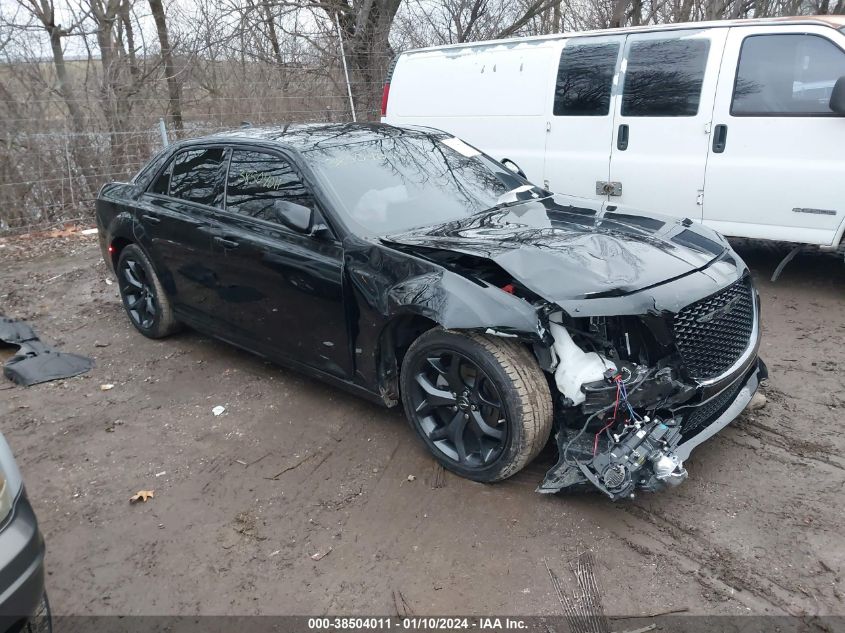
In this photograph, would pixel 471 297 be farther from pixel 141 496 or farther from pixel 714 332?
pixel 141 496

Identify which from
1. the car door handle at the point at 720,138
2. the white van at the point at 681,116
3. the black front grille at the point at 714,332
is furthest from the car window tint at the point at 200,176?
the car door handle at the point at 720,138

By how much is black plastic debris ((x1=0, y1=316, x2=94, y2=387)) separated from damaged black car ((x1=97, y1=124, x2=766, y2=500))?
117cm

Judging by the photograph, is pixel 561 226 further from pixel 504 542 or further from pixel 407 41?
pixel 407 41

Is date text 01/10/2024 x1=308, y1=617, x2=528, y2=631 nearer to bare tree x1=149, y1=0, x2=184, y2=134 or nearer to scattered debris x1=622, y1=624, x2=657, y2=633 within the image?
scattered debris x1=622, y1=624, x2=657, y2=633

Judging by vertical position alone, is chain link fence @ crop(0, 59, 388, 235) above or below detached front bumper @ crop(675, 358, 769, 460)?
above

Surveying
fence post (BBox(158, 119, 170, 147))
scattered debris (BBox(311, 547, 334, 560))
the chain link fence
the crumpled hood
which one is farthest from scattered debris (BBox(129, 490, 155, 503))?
fence post (BBox(158, 119, 170, 147))

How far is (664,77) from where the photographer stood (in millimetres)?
5871

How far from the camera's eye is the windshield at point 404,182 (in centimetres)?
375

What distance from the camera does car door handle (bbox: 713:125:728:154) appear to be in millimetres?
5621

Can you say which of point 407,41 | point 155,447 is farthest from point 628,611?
point 407,41

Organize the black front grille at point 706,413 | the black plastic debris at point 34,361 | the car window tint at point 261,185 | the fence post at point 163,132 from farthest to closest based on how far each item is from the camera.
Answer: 1. the fence post at point 163,132
2. the black plastic debris at point 34,361
3. the car window tint at point 261,185
4. the black front grille at point 706,413

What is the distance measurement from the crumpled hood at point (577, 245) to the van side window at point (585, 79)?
259 cm

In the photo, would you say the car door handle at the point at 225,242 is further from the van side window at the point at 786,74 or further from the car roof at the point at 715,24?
the van side window at the point at 786,74

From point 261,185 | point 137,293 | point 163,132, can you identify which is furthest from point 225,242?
point 163,132
